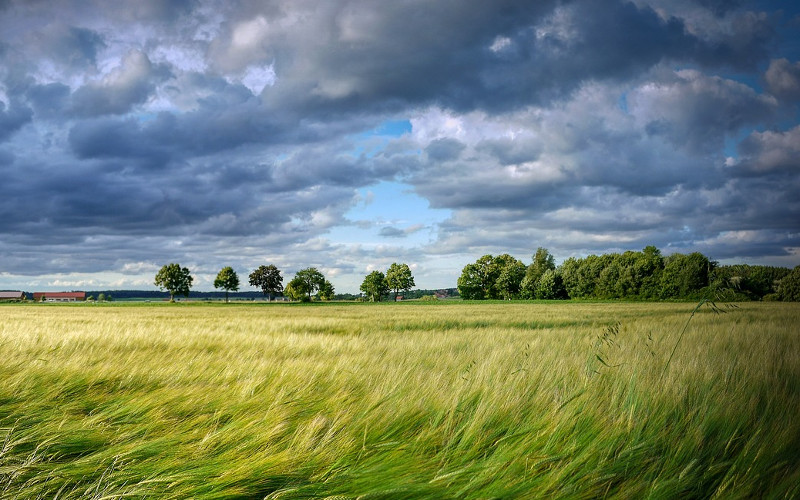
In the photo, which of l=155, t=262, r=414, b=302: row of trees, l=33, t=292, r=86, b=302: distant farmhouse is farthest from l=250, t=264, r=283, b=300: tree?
l=33, t=292, r=86, b=302: distant farmhouse

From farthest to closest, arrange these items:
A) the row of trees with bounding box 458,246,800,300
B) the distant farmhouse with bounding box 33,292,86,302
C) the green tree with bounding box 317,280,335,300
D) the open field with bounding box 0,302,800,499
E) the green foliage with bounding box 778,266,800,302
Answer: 1. the distant farmhouse with bounding box 33,292,86,302
2. the green tree with bounding box 317,280,335,300
3. the row of trees with bounding box 458,246,800,300
4. the green foliage with bounding box 778,266,800,302
5. the open field with bounding box 0,302,800,499

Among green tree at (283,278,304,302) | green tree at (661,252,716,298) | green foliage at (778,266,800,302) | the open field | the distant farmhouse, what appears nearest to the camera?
the open field

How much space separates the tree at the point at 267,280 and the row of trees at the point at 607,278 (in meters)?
46.9

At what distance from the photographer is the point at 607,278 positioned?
78.9 meters

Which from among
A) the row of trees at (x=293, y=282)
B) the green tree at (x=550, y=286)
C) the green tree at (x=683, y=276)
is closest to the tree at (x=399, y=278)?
the row of trees at (x=293, y=282)

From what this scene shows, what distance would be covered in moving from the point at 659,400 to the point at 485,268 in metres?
98.8

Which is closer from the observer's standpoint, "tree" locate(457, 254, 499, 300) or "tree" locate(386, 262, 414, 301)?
"tree" locate(457, 254, 499, 300)

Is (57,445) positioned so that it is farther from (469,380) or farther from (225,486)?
(469,380)

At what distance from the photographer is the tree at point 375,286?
118 meters

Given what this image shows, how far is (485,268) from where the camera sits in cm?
10019

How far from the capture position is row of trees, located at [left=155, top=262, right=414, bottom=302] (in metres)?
101

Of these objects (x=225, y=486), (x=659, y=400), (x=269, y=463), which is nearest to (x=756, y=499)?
(x=659, y=400)

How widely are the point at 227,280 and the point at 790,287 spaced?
9978cm

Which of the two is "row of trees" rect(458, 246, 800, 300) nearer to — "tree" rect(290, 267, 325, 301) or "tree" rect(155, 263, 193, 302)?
"tree" rect(290, 267, 325, 301)
